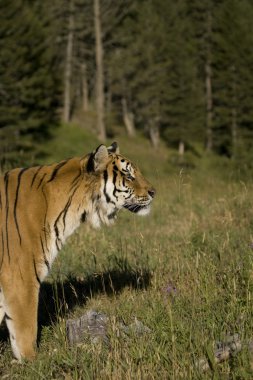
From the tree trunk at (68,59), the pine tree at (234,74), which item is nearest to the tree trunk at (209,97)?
the pine tree at (234,74)

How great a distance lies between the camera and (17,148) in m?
31.0

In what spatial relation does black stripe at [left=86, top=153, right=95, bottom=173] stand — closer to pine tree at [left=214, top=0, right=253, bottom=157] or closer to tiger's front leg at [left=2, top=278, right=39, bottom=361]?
tiger's front leg at [left=2, top=278, right=39, bottom=361]

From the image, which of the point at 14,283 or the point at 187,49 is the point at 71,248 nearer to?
the point at 14,283

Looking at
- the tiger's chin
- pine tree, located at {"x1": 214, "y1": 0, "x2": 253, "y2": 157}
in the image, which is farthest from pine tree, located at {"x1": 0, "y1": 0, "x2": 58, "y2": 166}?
the tiger's chin

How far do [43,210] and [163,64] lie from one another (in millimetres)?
46864

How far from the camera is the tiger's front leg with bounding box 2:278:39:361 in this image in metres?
4.70

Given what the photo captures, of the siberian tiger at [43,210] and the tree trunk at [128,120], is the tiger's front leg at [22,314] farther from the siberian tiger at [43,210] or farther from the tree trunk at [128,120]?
the tree trunk at [128,120]

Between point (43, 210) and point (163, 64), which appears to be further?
point (163, 64)

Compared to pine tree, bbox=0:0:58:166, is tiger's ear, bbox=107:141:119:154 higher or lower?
lower

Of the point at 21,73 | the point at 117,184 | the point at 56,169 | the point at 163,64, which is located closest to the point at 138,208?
the point at 117,184

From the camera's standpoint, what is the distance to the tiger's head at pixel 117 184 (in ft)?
17.0

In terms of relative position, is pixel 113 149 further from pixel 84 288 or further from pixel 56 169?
pixel 84 288

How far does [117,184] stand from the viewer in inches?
211

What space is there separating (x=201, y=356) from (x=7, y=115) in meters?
26.1
